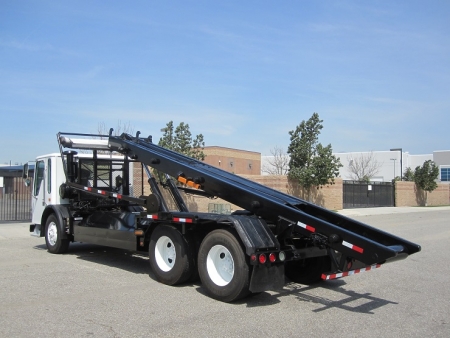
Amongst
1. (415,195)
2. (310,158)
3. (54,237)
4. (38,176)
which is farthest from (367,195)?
(54,237)

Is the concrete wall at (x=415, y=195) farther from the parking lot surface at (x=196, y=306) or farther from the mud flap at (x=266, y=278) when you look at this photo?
the mud flap at (x=266, y=278)

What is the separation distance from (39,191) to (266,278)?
808 cm

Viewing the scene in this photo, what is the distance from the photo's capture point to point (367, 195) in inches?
1572

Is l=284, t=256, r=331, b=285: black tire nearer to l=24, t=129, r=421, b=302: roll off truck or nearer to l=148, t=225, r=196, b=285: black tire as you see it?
l=24, t=129, r=421, b=302: roll off truck

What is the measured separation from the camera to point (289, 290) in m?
8.19

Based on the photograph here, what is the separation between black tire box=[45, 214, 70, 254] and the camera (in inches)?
451

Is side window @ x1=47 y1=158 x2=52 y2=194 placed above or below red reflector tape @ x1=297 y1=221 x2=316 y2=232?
above

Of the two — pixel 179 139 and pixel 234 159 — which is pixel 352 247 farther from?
pixel 234 159

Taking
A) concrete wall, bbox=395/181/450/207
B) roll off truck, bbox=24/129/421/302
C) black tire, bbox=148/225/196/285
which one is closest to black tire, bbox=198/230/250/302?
roll off truck, bbox=24/129/421/302

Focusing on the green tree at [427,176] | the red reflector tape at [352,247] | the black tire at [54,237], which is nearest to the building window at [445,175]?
the green tree at [427,176]

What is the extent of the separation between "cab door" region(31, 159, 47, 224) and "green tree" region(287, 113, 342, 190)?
19.2 meters

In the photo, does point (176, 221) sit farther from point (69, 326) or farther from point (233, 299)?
→ point (69, 326)

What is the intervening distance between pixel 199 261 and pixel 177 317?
130 centimetres

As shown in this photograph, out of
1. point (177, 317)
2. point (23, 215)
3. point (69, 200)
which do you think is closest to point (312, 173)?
point (23, 215)
